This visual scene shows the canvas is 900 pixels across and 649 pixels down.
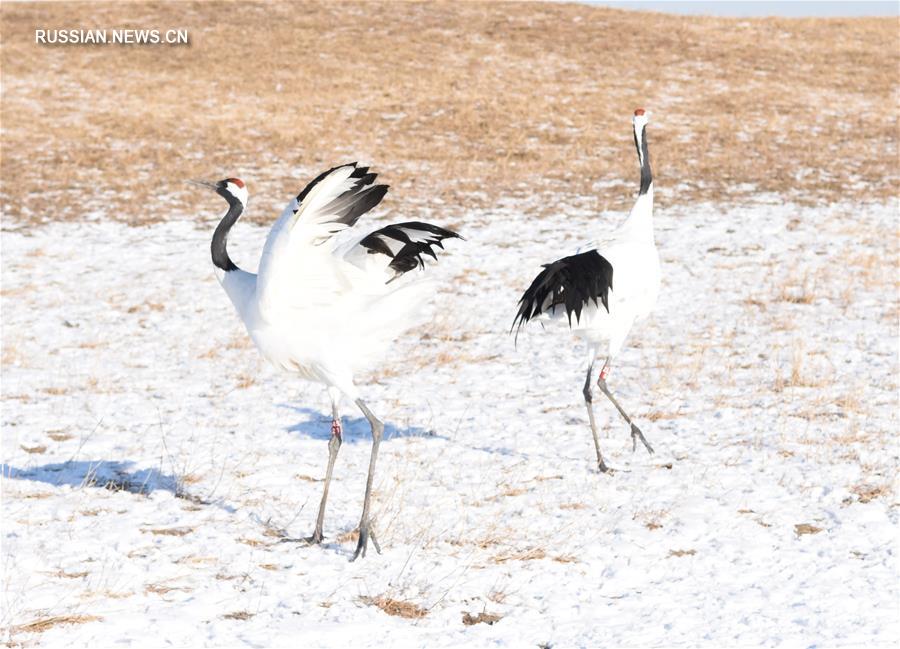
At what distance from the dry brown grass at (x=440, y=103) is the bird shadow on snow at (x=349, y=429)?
9561mm

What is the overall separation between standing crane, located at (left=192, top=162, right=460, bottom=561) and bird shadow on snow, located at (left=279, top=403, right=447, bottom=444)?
2014 millimetres

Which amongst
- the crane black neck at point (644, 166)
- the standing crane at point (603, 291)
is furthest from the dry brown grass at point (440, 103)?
the standing crane at point (603, 291)

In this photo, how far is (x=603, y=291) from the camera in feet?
25.3

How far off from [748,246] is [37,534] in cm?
1250

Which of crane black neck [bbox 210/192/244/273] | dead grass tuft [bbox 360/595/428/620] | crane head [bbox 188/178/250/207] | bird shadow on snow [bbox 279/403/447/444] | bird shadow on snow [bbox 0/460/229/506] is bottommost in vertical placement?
bird shadow on snow [bbox 279/403/447/444]

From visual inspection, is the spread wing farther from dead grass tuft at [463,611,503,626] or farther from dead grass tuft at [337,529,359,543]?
dead grass tuft at [463,611,503,626]

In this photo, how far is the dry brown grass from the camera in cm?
2058

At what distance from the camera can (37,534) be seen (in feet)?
19.7

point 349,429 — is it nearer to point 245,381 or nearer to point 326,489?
point 245,381

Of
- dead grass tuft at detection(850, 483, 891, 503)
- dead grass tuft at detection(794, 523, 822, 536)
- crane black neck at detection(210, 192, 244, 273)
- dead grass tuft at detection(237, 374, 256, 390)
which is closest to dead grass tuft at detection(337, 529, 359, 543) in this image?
crane black neck at detection(210, 192, 244, 273)

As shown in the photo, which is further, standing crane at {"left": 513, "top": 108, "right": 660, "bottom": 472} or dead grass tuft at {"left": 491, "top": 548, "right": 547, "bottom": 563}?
standing crane at {"left": 513, "top": 108, "right": 660, "bottom": 472}

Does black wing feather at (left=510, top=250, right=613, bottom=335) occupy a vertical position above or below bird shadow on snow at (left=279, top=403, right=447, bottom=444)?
above

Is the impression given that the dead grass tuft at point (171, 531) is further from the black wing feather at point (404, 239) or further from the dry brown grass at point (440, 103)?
the dry brown grass at point (440, 103)

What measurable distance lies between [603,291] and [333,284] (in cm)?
264
